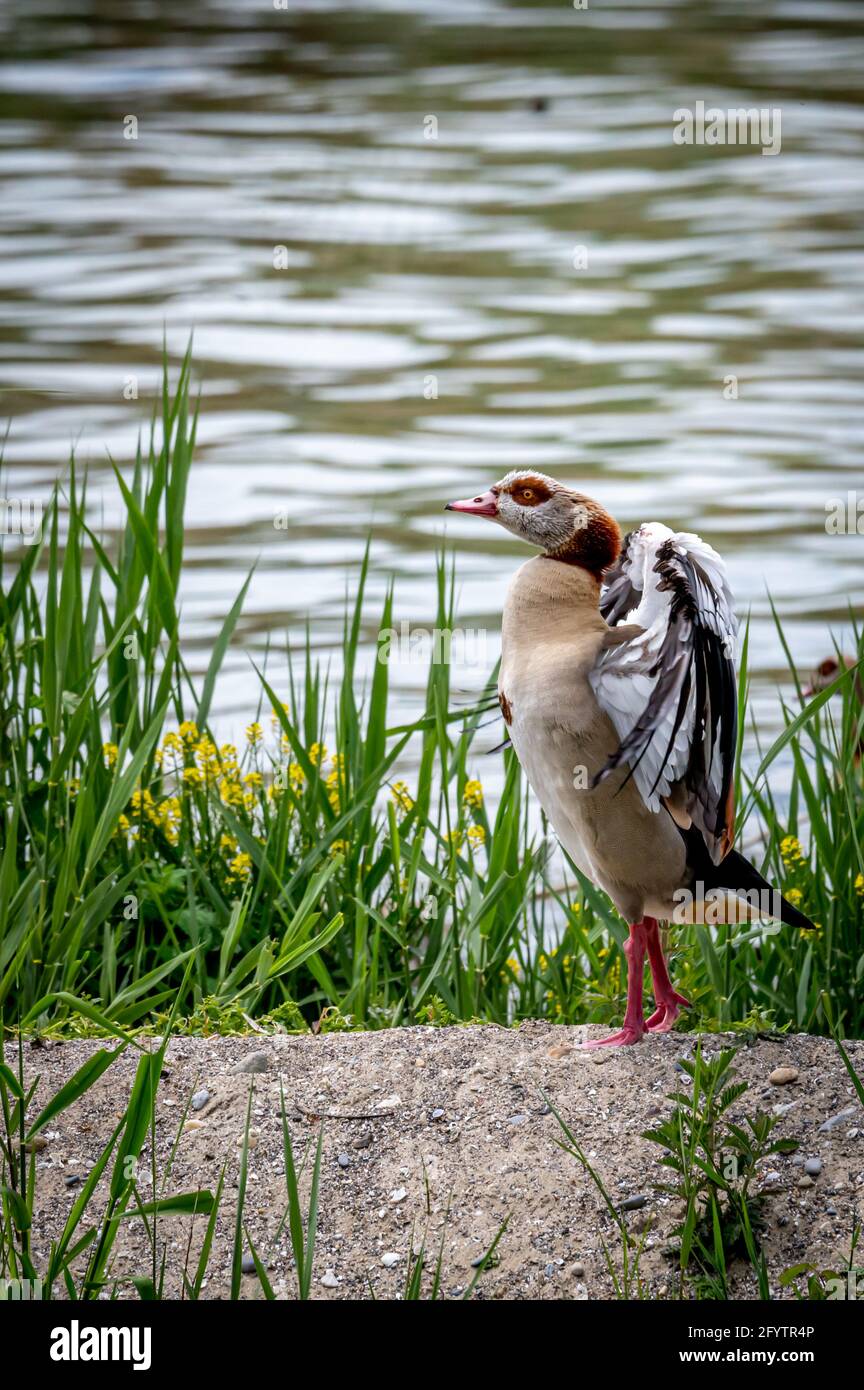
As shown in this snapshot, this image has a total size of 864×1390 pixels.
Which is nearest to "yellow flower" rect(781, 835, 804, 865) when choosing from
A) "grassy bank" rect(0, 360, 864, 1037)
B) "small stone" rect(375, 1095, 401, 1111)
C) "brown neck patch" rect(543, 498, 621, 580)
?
"grassy bank" rect(0, 360, 864, 1037)

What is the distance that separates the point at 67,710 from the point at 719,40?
22.5m

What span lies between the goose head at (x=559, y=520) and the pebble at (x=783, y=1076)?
124 centimetres

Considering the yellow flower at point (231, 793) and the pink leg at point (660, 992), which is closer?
the pink leg at point (660, 992)

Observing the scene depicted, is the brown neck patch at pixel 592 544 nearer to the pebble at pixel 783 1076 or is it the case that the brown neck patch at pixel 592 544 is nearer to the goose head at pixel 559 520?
the goose head at pixel 559 520

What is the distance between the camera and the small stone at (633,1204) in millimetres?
3686

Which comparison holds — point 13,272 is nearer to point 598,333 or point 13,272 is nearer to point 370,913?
point 598,333

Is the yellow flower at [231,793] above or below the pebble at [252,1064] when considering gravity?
above

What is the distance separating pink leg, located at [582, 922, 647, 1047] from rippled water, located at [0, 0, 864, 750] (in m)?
2.39

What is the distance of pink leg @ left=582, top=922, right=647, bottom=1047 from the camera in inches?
165

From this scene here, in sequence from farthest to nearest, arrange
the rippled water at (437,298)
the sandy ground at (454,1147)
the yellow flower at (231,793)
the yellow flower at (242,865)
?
the rippled water at (437,298) < the yellow flower at (231,793) < the yellow flower at (242,865) < the sandy ground at (454,1147)

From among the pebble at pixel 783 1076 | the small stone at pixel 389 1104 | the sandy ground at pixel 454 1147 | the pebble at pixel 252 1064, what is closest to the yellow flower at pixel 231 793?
the sandy ground at pixel 454 1147

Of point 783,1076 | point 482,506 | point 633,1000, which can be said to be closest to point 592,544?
point 482,506

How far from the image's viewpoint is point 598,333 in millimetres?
14078

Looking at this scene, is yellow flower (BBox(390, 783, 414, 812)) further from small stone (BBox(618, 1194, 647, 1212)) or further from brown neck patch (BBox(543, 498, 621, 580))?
small stone (BBox(618, 1194, 647, 1212))
